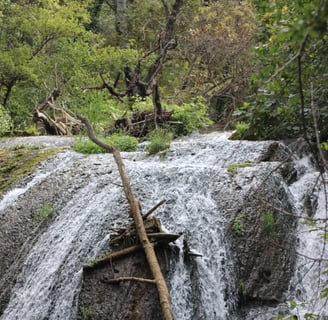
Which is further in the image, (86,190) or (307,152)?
(307,152)

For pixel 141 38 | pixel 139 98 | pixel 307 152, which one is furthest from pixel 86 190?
pixel 141 38

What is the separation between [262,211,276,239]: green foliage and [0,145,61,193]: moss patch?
4223 millimetres

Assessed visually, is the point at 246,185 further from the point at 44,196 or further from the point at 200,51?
the point at 200,51

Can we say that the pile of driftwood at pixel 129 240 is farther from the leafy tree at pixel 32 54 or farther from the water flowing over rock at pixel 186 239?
the leafy tree at pixel 32 54

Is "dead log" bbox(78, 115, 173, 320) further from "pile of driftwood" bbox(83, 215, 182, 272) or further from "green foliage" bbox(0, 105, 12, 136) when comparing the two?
"green foliage" bbox(0, 105, 12, 136)

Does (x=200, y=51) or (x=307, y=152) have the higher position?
(x=200, y=51)

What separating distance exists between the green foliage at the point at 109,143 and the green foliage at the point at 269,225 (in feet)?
12.8

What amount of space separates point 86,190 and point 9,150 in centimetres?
310

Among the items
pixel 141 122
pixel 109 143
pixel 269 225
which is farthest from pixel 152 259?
pixel 141 122

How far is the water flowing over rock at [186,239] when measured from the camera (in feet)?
15.1

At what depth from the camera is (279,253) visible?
4980 mm

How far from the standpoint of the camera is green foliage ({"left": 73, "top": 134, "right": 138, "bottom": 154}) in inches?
327

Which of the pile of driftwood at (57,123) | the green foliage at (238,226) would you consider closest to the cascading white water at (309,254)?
the green foliage at (238,226)

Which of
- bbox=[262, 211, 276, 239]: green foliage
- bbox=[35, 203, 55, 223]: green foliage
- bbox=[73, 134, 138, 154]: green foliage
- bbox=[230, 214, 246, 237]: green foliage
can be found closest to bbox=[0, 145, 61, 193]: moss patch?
bbox=[73, 134, 138, 154]: green foliage
